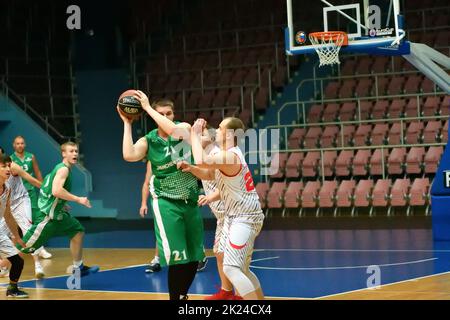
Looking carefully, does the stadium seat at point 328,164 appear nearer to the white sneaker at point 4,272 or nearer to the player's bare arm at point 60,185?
the white sneaker at point 4,272

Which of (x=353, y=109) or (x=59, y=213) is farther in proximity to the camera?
(x=353, y=109)

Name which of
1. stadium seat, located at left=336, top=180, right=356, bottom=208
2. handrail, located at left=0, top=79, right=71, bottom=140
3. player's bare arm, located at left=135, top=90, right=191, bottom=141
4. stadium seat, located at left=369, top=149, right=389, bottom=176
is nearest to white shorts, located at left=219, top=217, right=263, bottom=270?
player's bare arm, located at left=135, top=90, right=191, bottom=141

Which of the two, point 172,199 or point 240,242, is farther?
point 172,199

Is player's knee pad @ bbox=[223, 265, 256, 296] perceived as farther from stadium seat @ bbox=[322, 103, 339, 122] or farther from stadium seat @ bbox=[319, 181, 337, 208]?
stadium seat @ bbox=[322, 103, 339, 122]

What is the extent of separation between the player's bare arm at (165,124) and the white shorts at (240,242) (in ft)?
2.79

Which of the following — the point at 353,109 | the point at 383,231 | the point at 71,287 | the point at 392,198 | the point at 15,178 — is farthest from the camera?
the point at 353,109

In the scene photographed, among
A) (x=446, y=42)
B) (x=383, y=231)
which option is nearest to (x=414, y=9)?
(x=446, y=42)

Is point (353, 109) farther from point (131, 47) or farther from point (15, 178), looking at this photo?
point (15, 178)

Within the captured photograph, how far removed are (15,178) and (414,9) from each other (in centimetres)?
1287

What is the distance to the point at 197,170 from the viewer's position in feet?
25.9

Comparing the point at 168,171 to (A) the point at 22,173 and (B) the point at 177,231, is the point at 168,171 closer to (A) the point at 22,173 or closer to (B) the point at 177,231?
(B) the point at 177,231

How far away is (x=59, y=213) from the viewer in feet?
36.9

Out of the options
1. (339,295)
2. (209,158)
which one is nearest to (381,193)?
(339,295)

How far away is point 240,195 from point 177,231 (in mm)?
627
